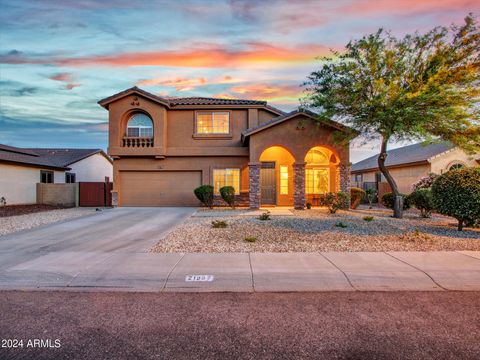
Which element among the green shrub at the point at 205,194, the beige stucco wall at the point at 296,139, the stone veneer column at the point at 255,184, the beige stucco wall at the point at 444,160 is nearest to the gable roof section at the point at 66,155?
the green shrub at the point at 205,194

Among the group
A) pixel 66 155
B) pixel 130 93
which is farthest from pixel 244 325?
pixel 66 155

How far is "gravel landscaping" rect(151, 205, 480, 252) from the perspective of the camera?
296 inches

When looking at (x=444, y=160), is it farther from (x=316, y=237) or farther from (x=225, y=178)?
(x=316, y=237)

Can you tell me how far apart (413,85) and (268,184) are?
9.87 meters

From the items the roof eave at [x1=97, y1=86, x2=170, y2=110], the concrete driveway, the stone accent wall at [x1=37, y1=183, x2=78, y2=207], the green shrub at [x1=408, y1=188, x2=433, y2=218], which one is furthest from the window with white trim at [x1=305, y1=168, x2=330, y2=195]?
the stone accent wall at [x1=37, y1=183, x2=78, y2=207]

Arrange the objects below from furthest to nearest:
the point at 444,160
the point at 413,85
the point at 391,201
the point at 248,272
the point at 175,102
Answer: the point at 444,160 → the point at 175,102 → the point at 391,201 → the point at 413,85 → the point at 248,272

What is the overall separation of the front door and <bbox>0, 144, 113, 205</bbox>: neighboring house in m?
16.9

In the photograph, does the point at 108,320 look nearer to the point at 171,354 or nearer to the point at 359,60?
the point at 171,354

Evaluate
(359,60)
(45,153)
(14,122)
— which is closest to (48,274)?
(359,60)

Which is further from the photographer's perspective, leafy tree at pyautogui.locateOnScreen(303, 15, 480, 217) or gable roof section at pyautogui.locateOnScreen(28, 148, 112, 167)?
gable roof section at pyautogui.locateOnScreen(28, 148, 112, 167)

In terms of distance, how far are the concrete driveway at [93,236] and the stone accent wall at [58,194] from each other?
8.18 meters

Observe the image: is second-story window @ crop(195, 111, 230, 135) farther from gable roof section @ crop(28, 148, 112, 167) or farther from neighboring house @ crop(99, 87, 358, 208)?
gable roof section @ crop(28, 148, 112, 167)

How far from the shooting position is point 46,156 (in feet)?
82.9

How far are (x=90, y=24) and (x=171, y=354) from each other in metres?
13.2
